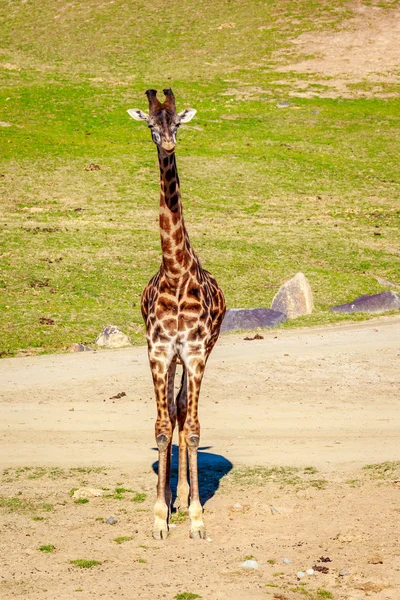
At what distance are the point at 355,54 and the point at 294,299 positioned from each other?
42.5m

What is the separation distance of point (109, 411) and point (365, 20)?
5923 cm

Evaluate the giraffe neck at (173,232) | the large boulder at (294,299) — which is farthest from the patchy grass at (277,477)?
the large boulder at (294,299)

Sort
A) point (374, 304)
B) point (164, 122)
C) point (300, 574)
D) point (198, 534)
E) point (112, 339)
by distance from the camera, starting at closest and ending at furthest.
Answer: point (300, 574), point (164, 122), point (198, 534), point (112, 339), point (374, 304)

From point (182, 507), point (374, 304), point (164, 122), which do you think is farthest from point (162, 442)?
point (374, 304)

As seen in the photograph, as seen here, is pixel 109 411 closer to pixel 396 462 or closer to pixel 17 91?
pixel 396 462

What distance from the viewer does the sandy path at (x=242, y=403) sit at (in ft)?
58.8

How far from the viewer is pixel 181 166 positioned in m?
48.4

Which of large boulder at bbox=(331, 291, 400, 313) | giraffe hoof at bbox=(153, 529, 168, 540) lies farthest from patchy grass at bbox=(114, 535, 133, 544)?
large boulder at bbox=(331, 291, 400, 313)

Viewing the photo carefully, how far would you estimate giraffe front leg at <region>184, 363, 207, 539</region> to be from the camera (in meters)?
13.9

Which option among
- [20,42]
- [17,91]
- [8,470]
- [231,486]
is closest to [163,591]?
[231,486]

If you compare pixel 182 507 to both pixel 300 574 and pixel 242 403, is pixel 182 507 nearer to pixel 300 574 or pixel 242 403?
pixel 300 574

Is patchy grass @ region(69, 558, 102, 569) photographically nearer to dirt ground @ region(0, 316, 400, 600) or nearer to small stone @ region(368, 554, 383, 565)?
dirt ground @ region(0, 316, 400, 600)

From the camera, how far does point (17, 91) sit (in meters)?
60.9

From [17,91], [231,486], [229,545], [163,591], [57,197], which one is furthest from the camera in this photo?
[17,91]
